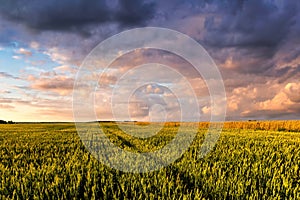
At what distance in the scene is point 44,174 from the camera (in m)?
6.11

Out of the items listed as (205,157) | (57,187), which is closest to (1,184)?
(57,187)

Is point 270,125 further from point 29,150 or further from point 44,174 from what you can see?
point 44,174

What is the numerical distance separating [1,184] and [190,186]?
12.3 ft

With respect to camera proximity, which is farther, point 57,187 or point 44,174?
point 44,174

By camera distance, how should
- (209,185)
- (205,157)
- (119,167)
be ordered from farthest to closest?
(205,157)
(119,167)
(209,185)

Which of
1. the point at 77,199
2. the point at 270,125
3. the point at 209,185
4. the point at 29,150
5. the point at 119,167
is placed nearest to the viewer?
the point at 77,199

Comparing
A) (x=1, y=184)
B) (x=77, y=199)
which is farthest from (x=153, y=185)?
(x=1, y=184)

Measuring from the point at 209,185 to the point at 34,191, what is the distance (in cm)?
317

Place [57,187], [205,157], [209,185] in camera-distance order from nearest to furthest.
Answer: [57,187], [209,185], [205,157]

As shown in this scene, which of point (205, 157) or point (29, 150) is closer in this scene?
point (205, 157)

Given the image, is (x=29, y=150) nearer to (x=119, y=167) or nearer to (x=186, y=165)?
(x=119, y=167)

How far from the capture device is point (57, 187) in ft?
16.3

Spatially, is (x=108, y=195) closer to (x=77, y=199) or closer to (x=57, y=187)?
(x=77, y=199)

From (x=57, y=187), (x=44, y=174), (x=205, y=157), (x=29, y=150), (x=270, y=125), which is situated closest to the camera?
(x=57, y=187)
